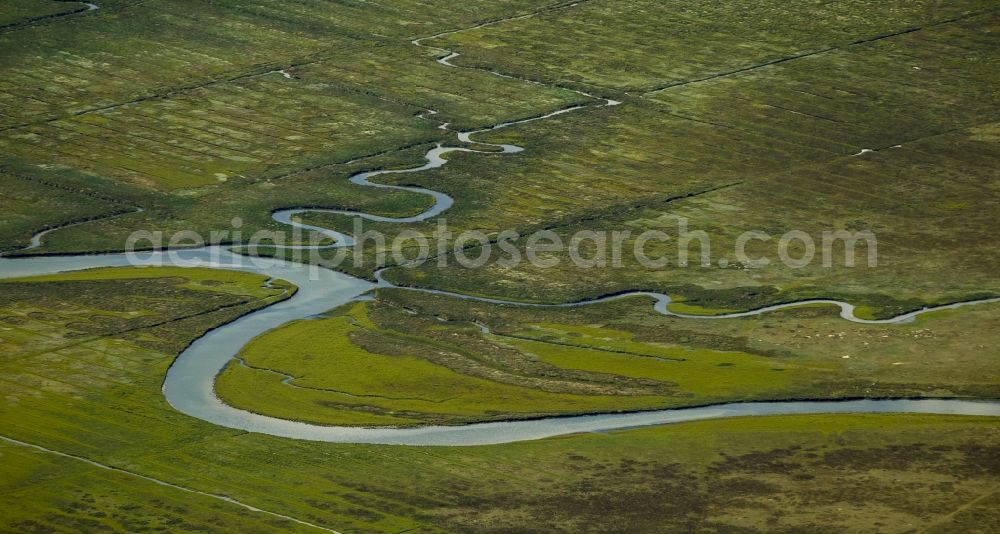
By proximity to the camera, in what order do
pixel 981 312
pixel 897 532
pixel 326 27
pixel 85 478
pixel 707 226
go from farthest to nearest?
pixel 326 27
pixel 707 226
pixel 981 312
pixel 85 478
pixel 897 532

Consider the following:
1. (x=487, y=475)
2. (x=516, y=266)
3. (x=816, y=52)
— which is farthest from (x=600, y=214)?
(x=816, y=52)

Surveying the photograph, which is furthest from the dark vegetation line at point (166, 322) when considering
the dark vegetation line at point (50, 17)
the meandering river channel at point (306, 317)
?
the dark vegetation line at point (50, 17)

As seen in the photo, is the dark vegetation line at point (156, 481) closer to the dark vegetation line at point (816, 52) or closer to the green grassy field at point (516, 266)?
the green grassy field at point (516, 266)

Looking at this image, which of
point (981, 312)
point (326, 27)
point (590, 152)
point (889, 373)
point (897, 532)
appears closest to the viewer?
point (897, 532)

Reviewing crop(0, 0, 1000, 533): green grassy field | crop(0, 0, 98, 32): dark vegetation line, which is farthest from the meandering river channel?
crop(0, 0, 98, 32): dark vegetation line

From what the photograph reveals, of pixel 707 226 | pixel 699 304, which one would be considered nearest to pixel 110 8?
pixel 707 226

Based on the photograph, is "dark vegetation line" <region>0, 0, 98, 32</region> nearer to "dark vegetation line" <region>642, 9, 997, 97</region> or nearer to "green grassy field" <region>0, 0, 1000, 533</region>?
"green grassy field" <region>0, 0, 1000, 533</region>

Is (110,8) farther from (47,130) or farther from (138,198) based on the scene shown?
(138,198)

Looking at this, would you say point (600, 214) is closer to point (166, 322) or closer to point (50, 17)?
point (166, 322)
